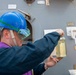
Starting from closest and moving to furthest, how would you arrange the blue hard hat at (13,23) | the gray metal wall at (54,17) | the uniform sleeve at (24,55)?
the uniform sleeve at (24,55) → the blue hard hat at (13,23) → the gray metal wall at (54,17)

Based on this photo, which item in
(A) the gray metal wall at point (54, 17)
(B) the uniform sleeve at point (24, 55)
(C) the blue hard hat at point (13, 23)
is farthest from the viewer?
(A) the gray metal wall at point (54, 17)

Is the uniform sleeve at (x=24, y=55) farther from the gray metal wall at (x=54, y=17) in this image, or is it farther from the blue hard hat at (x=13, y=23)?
the gray metal wall at (x=54, y=17)

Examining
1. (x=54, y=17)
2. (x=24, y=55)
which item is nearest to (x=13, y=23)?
(x=24, y=55)

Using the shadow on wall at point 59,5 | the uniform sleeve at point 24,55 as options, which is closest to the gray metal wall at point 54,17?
the shadow on wall at point 59,5

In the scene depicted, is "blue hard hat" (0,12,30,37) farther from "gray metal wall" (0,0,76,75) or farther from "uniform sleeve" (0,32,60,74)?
"gray metal wall" (0,0,76,75)

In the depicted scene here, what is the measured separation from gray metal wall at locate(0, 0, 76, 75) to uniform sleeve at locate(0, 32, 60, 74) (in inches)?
38.7

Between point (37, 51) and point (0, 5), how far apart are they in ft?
3.71

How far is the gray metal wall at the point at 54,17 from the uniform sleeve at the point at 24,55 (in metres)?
0.98

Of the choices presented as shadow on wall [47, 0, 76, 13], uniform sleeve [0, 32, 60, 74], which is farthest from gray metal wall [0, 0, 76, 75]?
uniform sleeve [0, 32, 60, 74]

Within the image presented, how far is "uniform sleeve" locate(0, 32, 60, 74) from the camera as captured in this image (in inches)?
36.6

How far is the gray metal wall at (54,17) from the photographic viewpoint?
6.35 feet

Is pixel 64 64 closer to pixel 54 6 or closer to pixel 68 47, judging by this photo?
pixel 68 47

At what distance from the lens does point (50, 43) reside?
96 cm

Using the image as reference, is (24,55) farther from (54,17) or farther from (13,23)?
(54,17)
